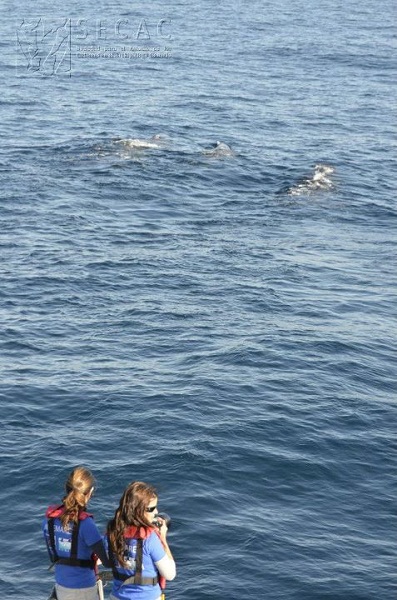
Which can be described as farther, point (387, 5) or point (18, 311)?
point (387, 5)

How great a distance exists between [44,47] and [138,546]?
215 ft

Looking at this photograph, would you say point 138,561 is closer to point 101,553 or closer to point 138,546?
point 138,546

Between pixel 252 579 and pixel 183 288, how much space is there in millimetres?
14867

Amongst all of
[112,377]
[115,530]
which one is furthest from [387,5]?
[115,530]

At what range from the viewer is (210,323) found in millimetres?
29469

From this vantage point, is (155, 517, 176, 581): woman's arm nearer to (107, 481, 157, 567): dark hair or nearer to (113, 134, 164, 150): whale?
(107, 481, 157, 567): dark hair

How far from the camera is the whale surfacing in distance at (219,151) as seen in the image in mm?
46534

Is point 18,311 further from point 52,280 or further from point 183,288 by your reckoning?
point 183,288

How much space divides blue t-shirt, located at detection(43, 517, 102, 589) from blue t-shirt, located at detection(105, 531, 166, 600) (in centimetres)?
27

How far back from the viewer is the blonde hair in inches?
464

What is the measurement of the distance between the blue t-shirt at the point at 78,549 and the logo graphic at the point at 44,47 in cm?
5464

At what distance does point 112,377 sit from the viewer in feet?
85.9
